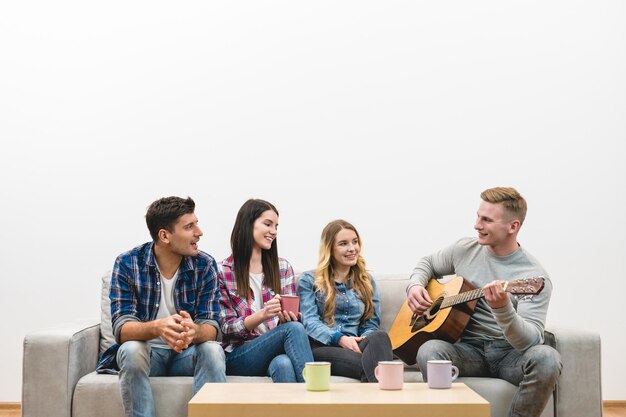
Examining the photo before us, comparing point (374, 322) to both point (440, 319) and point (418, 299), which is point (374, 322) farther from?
point (440, 319)

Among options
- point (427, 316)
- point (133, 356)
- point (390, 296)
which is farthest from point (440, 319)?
point (133, 356)

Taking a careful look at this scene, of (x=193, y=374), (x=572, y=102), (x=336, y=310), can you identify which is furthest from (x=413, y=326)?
(x=572, y=102)

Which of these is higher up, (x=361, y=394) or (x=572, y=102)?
(x=572, y=102)

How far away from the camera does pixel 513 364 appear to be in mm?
2992

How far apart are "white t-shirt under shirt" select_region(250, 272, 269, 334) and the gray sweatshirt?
626mm

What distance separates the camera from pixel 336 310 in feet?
11.1

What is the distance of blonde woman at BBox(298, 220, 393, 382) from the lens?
3.26m

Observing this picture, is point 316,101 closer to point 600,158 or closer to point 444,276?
point 444,276

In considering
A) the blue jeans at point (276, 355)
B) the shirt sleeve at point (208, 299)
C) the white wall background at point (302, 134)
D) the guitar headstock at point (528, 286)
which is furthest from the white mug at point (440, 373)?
the white wall background at point (302, 134)

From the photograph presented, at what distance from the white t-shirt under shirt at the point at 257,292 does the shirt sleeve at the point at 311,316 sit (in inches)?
6.7

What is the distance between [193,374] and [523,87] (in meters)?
2.36

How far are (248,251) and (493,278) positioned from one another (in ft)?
3.36

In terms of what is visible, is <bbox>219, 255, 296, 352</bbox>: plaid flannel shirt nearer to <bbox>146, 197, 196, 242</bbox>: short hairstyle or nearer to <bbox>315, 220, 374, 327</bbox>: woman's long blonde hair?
<bbox>315, 220, 374, 327</bbox>: woman's long blonde hair

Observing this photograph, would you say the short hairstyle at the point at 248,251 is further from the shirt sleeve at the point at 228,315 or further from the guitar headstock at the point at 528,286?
Answer: the guitar headstock at the point at 528,286
